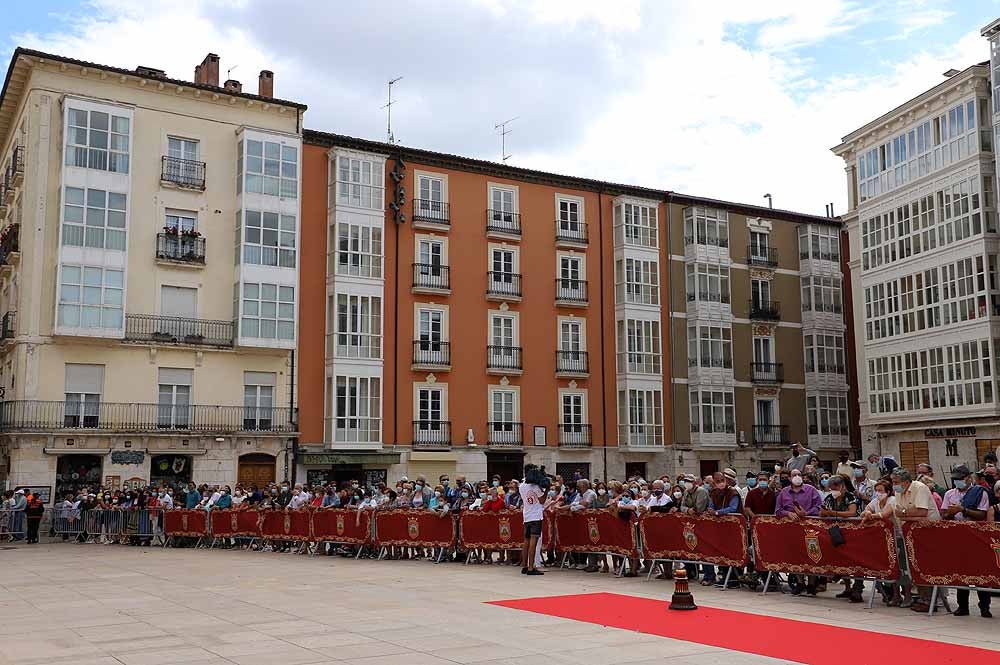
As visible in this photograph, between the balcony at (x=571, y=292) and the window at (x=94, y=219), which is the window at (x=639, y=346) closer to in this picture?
the balcony at (x=571, y=292)

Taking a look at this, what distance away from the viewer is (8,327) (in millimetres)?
37250

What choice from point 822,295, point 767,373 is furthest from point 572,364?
point 822,295

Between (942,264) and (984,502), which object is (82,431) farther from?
(942,264)

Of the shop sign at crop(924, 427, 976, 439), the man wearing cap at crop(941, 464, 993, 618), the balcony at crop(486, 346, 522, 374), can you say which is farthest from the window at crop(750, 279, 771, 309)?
the man wearing cap at crop(941, 464, 993, 618)

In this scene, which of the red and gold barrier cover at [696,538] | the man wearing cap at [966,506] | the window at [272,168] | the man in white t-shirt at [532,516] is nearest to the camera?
the man wearing cap at [966,506]

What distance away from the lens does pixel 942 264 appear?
40.1 meters

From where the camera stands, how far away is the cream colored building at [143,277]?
35781mm

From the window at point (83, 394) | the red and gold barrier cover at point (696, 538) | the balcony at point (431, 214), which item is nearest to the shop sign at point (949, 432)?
the balcony at point (431, 214)

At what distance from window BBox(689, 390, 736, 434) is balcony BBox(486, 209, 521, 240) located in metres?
12.4

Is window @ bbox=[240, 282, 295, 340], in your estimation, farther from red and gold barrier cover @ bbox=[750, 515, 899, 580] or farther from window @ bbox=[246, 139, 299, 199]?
red and gold barrier cover @ bbox=[750, 515, 899, 580]

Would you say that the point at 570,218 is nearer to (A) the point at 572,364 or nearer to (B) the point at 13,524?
(A) the point at 572,364

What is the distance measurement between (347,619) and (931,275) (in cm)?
3497

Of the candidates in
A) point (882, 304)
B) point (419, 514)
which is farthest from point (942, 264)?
point (419, 514)

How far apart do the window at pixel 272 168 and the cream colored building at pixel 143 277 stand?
2.3 inches
